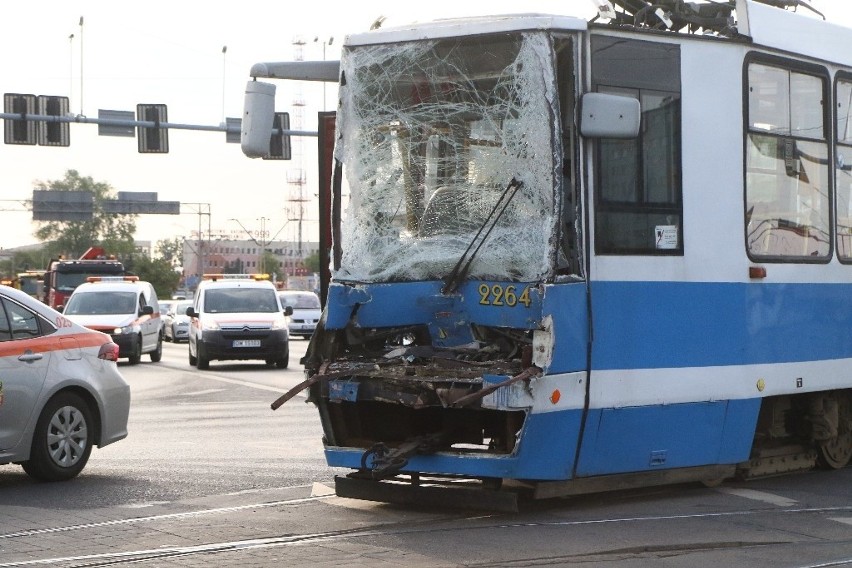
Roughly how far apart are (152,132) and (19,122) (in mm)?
3140

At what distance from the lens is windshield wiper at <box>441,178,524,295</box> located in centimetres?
991

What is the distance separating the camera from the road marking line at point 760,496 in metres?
10.8

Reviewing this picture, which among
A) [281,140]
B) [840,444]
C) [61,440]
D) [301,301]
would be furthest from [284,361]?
[301,301]

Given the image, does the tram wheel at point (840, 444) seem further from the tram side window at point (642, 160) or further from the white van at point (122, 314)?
the white van at point (122, 314)

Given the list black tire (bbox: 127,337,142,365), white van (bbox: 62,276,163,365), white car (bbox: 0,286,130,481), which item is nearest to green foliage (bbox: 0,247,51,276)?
white van (bbox: 62,276,163,365)

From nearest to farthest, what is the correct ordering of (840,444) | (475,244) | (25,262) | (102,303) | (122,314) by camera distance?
(475,244) < (840,444) < (122,314) < (102,303) < (25,262)

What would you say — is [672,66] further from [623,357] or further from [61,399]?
[61,399]

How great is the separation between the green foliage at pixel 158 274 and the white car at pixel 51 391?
437 ft

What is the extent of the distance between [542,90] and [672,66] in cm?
113

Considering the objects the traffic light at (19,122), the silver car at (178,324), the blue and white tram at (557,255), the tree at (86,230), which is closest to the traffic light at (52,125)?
the traffic light at (19,122)

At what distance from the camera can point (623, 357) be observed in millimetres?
10031

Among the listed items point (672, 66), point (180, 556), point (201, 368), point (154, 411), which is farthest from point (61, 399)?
point (201, 368)

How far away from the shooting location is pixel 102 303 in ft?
113

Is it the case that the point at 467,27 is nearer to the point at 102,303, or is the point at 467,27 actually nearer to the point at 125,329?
the point at 125,329
